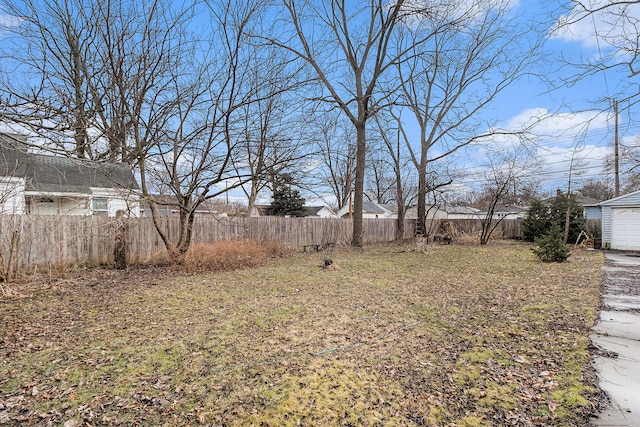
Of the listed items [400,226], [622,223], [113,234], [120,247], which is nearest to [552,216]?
[622,223]

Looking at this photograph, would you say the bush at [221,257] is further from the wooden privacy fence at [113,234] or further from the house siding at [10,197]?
the house siding at [10,197]

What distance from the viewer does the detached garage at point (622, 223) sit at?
12.4 m

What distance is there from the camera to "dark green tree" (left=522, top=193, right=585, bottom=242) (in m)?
15.0

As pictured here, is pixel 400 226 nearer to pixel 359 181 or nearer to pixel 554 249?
pixel 359 181

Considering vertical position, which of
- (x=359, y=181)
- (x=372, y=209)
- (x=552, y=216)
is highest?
(x=359, y=181)

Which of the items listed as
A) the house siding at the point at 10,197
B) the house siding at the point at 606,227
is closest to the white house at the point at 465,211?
the house siding at the point at 606,227

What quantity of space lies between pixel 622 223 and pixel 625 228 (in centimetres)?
21

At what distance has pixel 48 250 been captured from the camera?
6750mm

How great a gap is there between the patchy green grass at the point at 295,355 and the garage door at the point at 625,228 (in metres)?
9.95

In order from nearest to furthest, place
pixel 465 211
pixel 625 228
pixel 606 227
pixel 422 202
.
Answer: pixel 625 228, pixel 606 227, pixel 422 202, pixel 465 211

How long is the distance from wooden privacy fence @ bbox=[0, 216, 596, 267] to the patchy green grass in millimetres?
1412

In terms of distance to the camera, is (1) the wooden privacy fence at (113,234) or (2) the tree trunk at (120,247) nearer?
(1) the wooden privacy fence at (113,234)

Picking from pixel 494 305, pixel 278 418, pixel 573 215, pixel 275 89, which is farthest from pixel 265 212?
pixel 278 418

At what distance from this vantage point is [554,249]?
8945mm
